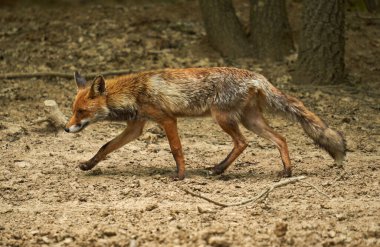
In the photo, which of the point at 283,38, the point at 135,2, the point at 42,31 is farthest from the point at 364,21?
the point at 42,31

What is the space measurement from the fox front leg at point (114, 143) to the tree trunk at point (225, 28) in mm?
4949

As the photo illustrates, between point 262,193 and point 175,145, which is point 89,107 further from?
point 262,193

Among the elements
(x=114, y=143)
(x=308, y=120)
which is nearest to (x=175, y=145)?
(x=114, y=143)

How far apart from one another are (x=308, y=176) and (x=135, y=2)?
9195 mm

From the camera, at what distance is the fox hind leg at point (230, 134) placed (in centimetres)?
717

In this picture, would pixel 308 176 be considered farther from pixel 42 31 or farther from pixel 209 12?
pixel 42 31

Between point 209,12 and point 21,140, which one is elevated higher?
point 209,12

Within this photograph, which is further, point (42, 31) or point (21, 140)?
point (42, 31)

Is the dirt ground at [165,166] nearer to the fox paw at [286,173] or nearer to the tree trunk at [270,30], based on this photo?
the fox paw at [286,173]

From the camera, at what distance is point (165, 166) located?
773 centimetres

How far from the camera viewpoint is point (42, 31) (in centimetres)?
1367

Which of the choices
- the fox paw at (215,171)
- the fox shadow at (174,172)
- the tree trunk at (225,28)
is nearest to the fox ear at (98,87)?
the fox shadow at (174,172)

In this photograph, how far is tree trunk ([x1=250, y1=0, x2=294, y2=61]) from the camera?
38.6 ft

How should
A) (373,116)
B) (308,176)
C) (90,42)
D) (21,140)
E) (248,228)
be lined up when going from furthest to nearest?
(90,42) < (373,116) < (21,140) < (308,176) < (248,228)
